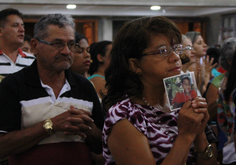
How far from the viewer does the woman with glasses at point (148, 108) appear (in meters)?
1.35

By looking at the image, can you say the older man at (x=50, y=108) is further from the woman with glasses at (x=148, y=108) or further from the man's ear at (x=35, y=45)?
the woman with glasses at (x=148, y=108)

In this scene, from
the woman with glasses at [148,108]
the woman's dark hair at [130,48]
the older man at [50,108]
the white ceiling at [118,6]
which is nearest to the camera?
the woman with glasses at [148,108]

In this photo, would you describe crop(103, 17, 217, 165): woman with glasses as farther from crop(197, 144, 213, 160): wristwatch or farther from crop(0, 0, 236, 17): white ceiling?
crop(0, 0, 236, 17): white ceiling

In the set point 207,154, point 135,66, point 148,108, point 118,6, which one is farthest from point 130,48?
point 118,6

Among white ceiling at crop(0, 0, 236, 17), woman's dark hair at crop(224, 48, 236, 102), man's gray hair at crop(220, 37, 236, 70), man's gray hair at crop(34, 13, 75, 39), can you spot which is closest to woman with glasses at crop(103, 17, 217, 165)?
man's gray hair at crop(34, 13, 75, 39)

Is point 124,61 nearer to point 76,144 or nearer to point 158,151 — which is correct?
point 158,151

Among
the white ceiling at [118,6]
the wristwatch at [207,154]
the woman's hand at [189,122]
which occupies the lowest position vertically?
the wristwatch at [207,154]

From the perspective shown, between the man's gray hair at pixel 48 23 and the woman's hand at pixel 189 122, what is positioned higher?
the man's gray hair at pixel 48 23

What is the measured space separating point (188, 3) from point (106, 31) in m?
3.26

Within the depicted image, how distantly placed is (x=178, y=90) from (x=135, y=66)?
0.28 metres

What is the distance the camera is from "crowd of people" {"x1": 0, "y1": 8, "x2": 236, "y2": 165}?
54.9 inches

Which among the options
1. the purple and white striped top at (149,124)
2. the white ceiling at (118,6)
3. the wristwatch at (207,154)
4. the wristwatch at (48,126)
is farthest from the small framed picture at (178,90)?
the white ceiling at (118,6)

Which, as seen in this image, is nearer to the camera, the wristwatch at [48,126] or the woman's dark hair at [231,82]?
the wristwatch at [48,126]

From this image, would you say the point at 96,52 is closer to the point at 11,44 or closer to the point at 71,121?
the point at 11,44
